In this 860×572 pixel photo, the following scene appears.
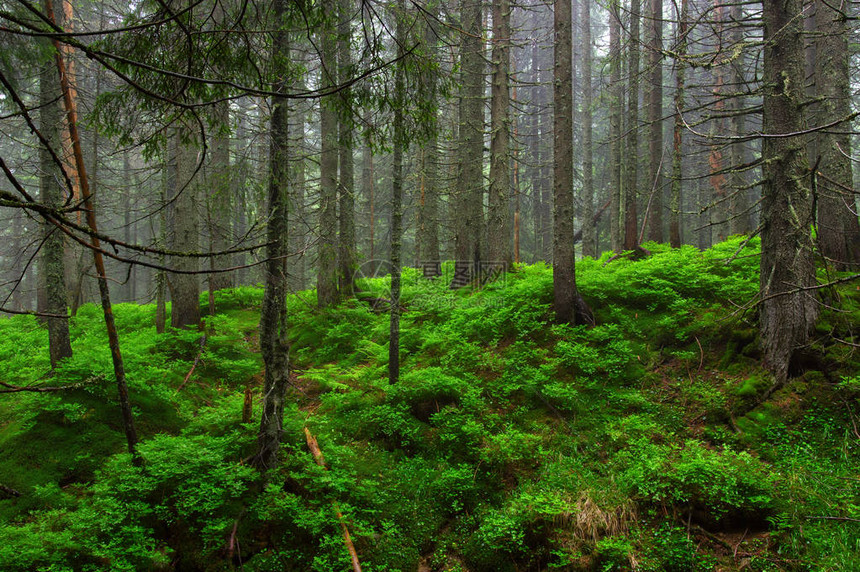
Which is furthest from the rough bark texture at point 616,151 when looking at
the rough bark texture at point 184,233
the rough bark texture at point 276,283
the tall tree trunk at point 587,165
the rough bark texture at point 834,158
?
the rough bark texture at point 276,283

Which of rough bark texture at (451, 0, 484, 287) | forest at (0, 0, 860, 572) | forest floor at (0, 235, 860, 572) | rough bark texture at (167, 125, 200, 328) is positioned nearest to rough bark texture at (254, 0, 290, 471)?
forest at (0, 0, 860, 572)

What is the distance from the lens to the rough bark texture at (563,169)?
800cm

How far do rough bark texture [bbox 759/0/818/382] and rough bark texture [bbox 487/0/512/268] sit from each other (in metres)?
5.71

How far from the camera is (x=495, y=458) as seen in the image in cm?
568

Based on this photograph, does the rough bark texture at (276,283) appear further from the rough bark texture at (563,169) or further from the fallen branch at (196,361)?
the rough bark texture at (563,169)

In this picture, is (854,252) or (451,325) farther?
(451,325)

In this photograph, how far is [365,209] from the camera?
26750 millimetres

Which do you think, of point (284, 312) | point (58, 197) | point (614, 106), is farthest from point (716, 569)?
point (614, 106)

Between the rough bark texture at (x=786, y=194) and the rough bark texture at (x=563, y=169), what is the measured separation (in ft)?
9.62

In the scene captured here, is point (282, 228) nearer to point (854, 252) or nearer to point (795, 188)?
point (795, 188)

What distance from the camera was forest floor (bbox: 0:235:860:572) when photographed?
4.29 meters

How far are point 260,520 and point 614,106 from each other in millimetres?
19358

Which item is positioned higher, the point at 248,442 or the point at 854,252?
the point at 854,252

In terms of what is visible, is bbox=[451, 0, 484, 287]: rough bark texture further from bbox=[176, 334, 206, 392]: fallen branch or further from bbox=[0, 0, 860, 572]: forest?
bbox=[176, 334, 206, 392]: fallen branch
